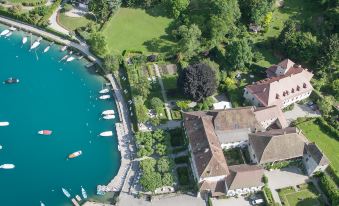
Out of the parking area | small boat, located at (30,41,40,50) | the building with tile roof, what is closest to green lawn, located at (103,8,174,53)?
small boat, located at (30,41,40,50)

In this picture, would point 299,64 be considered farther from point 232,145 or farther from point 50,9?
point 50,9

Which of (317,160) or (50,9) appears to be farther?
(50,9)

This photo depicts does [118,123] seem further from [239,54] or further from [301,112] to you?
[301,112]

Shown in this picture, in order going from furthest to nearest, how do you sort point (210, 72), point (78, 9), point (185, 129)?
point (78, 9), point (210, 72), point (185, 129)

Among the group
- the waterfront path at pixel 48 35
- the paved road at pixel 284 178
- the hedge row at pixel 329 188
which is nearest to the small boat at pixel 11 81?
the waterfront path at pixel 48 35

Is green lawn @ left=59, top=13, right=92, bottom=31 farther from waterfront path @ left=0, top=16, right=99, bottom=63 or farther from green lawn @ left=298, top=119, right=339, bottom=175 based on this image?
green lawn @ left=298, top=119, right=339, bottom=175

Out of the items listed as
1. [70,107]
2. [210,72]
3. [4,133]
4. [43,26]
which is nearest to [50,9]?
[43,26]

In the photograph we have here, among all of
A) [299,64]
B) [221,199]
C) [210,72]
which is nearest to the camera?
[221,199]
